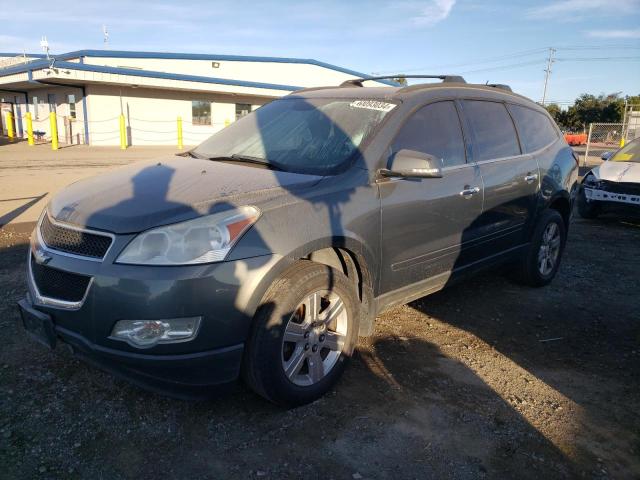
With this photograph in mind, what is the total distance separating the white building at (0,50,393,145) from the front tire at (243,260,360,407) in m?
22.3

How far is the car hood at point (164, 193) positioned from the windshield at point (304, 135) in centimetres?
24

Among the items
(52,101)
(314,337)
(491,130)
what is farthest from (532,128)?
(52,101)

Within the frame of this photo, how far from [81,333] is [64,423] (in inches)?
24.3

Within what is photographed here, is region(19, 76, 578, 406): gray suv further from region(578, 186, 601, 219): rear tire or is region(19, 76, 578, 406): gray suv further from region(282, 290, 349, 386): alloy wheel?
region(578, 186, 601, 219): rear tire

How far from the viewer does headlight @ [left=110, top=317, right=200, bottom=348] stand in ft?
7.92

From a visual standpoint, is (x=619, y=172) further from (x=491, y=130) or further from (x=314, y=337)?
(x=314, y=337)

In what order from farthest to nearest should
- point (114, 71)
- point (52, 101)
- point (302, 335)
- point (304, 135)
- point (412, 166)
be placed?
point (52, 101)
point (114, 71)
point (304, 135)
point (412, 166)
point (302, 335)

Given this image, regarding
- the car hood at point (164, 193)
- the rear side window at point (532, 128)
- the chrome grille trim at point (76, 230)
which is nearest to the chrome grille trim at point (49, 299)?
the chrome grille trim at point (76, 230)

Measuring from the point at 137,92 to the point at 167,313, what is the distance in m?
26.1

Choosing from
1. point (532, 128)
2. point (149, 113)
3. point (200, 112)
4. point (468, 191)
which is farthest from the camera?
point (200, 112)

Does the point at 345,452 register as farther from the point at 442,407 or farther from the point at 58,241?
the point at 58,241

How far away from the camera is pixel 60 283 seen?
2.58 meters

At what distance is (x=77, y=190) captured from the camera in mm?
3064

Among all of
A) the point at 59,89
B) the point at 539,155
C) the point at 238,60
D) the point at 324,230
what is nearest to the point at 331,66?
the point at 238,60
